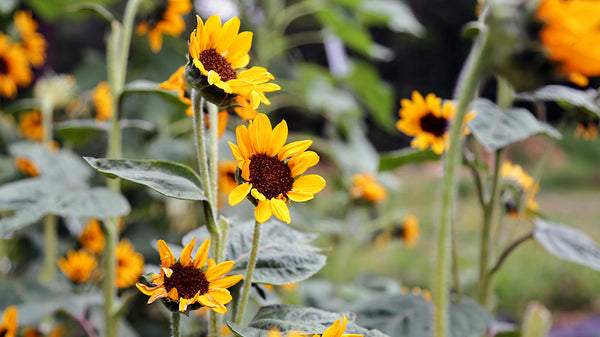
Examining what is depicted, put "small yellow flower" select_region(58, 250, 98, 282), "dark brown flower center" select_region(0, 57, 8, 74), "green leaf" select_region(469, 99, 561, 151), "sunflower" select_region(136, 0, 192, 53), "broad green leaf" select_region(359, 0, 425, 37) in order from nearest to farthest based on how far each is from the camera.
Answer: "green leaf" select_region(469, 99, 561, 151)
"sunflower" select_region(136, 0, 192, 53)
"small yellow flower" select_region(58, 250, 98, 282)
"dark brown flower center" select_region(0, 57, 8, 74)
"broad green leaf" select_region(359, 0, 425, 37)

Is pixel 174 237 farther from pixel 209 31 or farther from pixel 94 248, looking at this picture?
pixel 209 31

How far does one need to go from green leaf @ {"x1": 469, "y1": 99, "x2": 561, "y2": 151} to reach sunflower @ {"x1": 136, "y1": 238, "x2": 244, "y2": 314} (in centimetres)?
15

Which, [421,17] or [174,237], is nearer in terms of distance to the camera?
[174,237]

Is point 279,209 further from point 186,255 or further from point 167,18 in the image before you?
point 167,18

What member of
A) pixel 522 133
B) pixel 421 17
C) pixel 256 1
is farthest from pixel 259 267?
pixel 421 17

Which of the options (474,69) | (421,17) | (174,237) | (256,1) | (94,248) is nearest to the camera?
(474,69)

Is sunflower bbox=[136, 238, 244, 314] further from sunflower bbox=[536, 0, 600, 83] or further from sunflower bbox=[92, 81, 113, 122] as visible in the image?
sunflower bbox=[92, 81, 113, 122]

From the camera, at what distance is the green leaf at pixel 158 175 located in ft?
0.67

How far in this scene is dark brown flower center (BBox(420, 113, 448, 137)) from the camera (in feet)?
1.16

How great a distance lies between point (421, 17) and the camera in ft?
8.57

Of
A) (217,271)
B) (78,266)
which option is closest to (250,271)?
(217,271)

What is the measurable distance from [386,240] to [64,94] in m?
0.54

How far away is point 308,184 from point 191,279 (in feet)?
0.23

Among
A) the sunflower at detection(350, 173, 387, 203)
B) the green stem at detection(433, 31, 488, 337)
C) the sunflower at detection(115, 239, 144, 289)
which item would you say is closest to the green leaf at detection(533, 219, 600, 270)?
the green stem at detection(433, 31, 488, 337)
